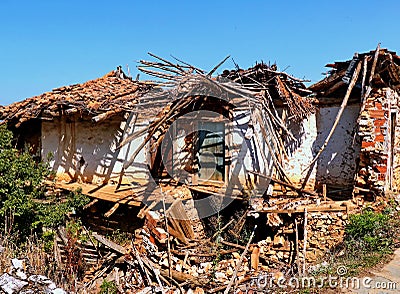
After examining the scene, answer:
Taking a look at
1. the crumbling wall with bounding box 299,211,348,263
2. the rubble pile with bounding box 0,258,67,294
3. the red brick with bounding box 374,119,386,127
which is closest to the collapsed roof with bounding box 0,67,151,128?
the rubble pile with bounding box 0,258,67,294

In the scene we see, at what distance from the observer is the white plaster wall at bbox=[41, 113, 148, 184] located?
947 cm

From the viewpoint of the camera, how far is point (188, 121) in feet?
32.2

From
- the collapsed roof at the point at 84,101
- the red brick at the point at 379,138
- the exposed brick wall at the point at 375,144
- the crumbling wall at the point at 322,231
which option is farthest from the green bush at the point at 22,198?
the red brick at the point at 379,138

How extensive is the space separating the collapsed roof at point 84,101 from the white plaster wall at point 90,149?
0.63 meters

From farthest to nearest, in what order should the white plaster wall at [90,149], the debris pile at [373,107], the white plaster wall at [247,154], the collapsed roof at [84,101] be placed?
the white plaster wall at [90,149]
the white plaster wall at [247,154]
the collapsed roof at [84,101]
the debris pile at [373,107]

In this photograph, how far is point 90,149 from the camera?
9.80m

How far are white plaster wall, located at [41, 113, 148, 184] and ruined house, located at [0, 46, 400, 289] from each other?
3 cm

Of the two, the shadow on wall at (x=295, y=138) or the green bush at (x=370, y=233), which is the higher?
the shadow on wall at (x=295, y=138)

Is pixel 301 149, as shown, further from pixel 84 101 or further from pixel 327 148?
pixel 84 101

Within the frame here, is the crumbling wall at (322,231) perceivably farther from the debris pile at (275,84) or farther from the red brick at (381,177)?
the debris pile at (275,84)

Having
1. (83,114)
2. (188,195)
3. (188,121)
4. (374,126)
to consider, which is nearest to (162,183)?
(188,195)

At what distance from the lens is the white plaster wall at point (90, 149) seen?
9.47 metres

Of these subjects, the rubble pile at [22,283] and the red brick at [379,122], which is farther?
the red brick at [379,122]

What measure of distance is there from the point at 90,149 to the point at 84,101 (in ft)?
4.59
